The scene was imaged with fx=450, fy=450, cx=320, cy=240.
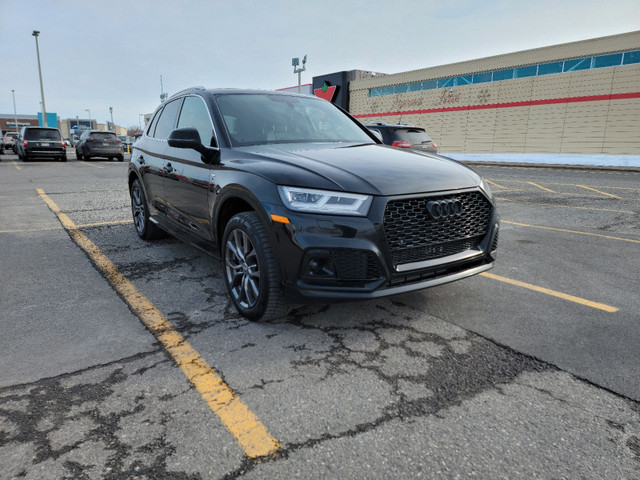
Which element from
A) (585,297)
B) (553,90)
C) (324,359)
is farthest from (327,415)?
(553,90)

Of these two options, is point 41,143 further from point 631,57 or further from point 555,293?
point 631,57

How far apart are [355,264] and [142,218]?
12.5ft

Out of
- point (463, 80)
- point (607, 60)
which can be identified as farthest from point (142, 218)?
point (463, 80)

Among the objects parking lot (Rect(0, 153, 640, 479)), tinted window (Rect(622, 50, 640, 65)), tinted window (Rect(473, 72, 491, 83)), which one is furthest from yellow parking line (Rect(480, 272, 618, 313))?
tinted window (Rect(473, 72, 491, 83))

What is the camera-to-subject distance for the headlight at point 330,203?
2.72 m

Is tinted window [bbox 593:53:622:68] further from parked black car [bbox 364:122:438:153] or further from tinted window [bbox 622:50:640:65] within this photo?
parked black car [bbox 364:122:438:153]

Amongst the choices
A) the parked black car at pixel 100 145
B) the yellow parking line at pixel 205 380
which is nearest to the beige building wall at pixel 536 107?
the parked black car at pixel 100 145

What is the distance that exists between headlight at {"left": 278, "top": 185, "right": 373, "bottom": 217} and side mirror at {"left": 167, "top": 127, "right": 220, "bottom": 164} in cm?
108

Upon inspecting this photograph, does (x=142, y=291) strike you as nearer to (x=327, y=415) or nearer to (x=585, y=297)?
(x=327, y=415)

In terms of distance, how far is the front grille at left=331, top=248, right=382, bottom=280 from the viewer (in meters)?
2.69

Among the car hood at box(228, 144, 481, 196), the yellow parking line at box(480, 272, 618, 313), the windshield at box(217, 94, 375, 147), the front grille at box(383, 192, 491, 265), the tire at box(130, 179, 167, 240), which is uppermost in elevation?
the windshield at box(217, 94, 375, 147)

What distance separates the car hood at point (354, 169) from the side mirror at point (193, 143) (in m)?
0.19

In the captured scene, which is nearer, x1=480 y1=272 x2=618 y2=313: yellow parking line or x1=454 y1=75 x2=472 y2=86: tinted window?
x1=480 y1=272 x2=618 y2=313: yellow parking line

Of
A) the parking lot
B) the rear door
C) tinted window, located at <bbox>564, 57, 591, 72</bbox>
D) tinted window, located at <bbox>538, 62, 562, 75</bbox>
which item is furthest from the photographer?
tinted window, located at <bbox>538, 62, 562, 75</bbox>
